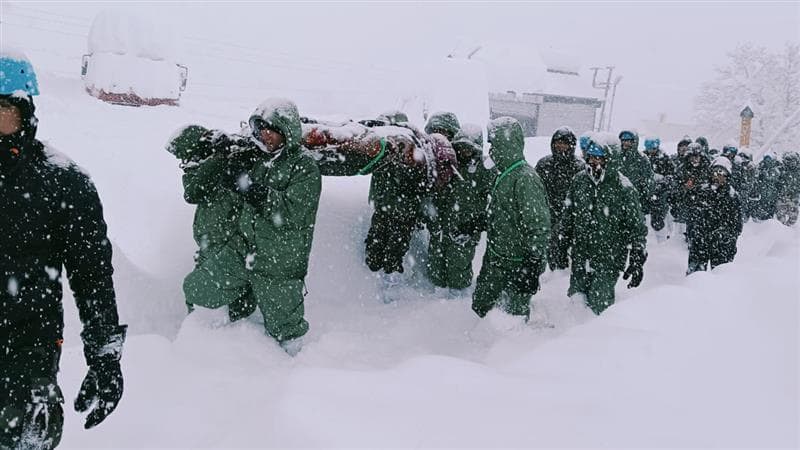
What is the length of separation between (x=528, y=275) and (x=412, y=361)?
176cm

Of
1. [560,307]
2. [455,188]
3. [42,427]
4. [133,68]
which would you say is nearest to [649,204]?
[560,307]

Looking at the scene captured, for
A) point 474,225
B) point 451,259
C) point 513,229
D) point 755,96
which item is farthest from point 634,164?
point 755,96

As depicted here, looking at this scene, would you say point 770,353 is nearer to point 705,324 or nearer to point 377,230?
point 705,324

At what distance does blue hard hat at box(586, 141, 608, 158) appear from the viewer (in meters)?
5.03

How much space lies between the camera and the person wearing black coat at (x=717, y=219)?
19.8 feet

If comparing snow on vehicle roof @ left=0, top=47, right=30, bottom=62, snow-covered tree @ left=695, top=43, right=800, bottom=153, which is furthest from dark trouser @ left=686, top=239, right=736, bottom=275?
snow-covered tree @ left=695, top=43, right=800, bottom=153

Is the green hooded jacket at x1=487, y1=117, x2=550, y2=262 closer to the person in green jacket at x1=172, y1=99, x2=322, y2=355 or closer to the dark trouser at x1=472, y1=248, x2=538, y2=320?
the dark trouser at x1=472, y1=248, x2=538, y2=320

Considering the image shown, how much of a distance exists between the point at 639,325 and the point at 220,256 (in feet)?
9.21

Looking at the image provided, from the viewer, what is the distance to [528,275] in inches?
183

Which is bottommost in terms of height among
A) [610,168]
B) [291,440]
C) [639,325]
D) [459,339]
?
[459,339]

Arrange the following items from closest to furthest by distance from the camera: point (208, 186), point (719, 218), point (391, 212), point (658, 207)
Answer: point (208, 186) → point (391, 212) → point (719, 218) → point (658, 207)

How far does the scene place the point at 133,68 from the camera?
456 inches

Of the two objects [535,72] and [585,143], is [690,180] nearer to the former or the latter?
[585,143]

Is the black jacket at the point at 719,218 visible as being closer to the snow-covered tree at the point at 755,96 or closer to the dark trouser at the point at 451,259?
the dark trouser at the point at 451,259
